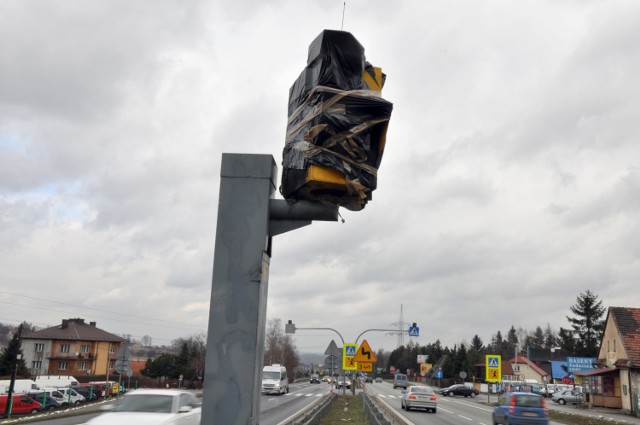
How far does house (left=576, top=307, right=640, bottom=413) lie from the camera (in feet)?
116

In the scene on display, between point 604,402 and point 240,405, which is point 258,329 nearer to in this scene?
point 240,405

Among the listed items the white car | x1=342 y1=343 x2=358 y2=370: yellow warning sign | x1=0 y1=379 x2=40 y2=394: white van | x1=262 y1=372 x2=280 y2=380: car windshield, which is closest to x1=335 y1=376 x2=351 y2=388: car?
x1=262 y1=372 x2=280 y2=380: car windshield

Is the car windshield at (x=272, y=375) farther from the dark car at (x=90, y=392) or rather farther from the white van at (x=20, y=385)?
the white van at (x=20, y=385)

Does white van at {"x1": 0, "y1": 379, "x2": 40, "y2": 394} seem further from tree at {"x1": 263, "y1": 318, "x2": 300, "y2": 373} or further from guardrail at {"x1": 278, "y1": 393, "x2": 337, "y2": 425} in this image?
tree at {"x1": 263, "y1": 318, "x2": 300, "y2": 373}

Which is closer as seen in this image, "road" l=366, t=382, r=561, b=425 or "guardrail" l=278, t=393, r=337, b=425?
"guardrail" l=278, t=393, r=337, b=425

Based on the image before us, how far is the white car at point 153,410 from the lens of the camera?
10055 millimetres

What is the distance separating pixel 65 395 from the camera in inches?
1362

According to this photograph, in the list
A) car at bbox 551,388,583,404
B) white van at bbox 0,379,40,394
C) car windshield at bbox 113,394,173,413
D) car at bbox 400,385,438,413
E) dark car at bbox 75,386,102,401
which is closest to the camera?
car windshield at bbox 113,394,173,413

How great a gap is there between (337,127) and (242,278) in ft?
4.52

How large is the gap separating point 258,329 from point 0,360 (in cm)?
6356

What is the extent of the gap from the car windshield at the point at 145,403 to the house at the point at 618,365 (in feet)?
108

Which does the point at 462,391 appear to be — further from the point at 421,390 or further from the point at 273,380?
the point at 421,390

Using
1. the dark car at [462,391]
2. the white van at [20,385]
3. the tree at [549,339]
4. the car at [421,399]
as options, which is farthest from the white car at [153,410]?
the tree at [549,339]

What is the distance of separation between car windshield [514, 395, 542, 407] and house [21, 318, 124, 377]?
6200 cm
